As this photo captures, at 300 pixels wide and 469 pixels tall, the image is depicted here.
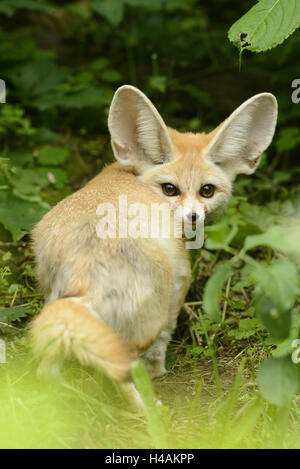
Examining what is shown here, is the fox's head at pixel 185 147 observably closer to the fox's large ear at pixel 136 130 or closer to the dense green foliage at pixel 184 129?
the fox's large ear at pixel 136 130

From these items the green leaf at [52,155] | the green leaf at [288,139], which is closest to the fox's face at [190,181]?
the green leaf at [52,155]

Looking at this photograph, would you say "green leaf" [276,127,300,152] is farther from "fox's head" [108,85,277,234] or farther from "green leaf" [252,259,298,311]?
"green leaf" [252,259,298,311]

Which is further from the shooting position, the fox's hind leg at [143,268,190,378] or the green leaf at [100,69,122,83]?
the green leaf at [100,69,122,83]

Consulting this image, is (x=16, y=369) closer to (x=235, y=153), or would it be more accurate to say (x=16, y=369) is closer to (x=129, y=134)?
(x=129, y=134)

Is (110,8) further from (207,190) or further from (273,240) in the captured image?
(273,240)

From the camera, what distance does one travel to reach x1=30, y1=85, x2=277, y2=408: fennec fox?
A: 249cm

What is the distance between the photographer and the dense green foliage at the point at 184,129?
7.81 feet

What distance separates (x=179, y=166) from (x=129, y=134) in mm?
365

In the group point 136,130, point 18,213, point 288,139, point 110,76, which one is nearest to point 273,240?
point 136,130

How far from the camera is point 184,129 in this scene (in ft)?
18.0

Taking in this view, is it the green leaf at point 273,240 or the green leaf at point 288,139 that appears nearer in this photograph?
the green leaf at point 273,240

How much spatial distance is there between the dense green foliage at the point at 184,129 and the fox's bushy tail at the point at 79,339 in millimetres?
385

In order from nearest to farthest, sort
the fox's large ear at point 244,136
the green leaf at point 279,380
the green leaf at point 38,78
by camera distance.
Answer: the green leaf at point 279,380 < the fox's large ear at point 244,136 < the green leaf at point 38,78

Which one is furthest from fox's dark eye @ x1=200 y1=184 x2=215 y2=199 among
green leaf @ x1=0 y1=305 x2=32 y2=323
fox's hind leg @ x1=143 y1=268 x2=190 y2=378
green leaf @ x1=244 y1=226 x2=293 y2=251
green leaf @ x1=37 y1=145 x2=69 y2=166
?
green leaf @ x1=37 y1=145 x2=69 y2=166
